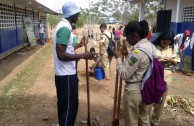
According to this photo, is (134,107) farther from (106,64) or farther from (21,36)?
(21,36)

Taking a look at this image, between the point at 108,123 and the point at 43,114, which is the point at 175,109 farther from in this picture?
the point at 43,114

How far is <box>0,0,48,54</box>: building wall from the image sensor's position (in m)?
11.2

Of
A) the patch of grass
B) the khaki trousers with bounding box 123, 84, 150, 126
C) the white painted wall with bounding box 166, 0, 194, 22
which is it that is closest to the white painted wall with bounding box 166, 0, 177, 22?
the white painted wall with bounding box 166, 0, 194, 22

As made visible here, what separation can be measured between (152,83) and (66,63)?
1021 mm

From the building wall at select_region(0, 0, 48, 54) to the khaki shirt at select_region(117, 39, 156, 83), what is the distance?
936cm

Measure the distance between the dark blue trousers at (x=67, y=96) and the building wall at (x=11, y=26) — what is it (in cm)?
864

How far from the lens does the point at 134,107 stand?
105 inches

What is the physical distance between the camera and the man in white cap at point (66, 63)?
266cm

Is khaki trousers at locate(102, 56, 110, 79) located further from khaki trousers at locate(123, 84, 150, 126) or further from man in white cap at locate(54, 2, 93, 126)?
khaki trousers at locate(123, 84, 150, 126)

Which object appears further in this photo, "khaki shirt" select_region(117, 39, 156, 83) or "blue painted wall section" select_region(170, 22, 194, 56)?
"blue painted wall section" select_region(170, 22, 194, 56)

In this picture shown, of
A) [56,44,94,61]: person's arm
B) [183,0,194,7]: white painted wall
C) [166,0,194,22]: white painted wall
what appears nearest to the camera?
[56,44,94,61]: person's arm

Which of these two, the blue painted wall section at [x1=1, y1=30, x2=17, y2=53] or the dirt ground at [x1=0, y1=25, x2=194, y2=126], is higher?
the blue painted wall section at [x1=1, y1=30, x2=17, y2=53]

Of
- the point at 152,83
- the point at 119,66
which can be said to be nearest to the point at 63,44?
the point at 119,66

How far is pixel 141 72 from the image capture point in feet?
8.28
